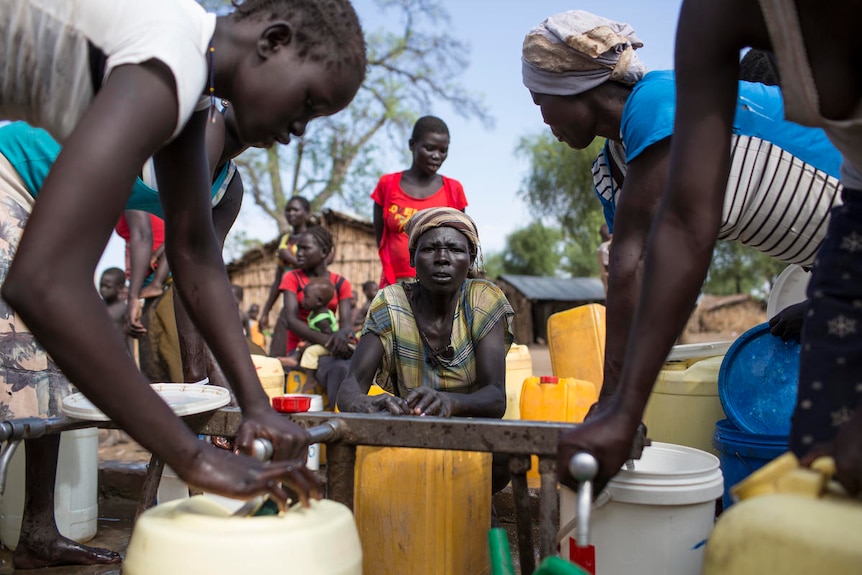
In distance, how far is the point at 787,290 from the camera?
11.2 ft

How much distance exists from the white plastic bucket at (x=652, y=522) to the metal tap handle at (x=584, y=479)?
46 cm

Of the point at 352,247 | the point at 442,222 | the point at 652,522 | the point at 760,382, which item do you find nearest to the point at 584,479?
the point at 652,522

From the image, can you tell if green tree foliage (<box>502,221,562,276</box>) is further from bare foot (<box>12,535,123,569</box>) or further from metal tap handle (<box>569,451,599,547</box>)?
metal tap handle (<box>569,451,599,547</box>)

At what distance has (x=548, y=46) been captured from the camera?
7.53 feet

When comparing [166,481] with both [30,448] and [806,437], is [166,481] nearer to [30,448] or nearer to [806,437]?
[30,448]

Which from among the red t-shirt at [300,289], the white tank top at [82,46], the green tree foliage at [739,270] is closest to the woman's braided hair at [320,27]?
the white tank top at [82,46]

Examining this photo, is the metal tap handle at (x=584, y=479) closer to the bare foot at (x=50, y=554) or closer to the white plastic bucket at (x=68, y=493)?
the bare foot at (x=50, y=554)

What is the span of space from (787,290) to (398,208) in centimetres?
228

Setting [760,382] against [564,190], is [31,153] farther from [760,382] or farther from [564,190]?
[564,190]

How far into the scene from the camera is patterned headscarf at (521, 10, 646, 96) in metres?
2.26

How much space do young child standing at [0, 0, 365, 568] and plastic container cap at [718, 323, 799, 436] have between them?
5.33ft

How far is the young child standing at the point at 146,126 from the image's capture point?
1.17 meters

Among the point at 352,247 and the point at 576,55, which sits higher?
the point at 576,55

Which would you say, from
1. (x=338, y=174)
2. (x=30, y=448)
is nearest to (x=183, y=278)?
(x=30, y=448)
